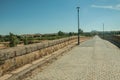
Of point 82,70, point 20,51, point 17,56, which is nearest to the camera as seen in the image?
point 17,56

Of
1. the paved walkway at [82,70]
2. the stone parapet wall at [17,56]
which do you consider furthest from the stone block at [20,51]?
the paved walkway at [82,70]

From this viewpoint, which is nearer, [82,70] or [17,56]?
[17,56]

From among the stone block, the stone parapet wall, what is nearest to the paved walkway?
the stone parapet wall

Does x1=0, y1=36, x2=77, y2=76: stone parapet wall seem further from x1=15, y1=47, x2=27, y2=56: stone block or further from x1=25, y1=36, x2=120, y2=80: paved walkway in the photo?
x1=25, y1=36, x2=120, y2=80: paved walkway

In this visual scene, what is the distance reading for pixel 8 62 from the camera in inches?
325

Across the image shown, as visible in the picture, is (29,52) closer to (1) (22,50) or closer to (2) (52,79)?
(1) (22,50)

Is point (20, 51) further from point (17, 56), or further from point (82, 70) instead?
point (82, 70)

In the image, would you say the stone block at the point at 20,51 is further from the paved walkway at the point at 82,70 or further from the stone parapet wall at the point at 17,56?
the paved walkway at the point at 82,70

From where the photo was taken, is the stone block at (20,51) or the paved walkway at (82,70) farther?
the stone block at (20,51)

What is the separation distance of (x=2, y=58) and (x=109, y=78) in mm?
4654

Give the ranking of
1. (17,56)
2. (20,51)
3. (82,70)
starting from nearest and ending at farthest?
(17,56)
(20,51)
(82,70)

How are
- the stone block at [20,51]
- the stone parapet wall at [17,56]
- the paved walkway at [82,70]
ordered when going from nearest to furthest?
the stone parapet wall at [17,56] < the paved walkway at [82,70] < the stone block at [20,51]

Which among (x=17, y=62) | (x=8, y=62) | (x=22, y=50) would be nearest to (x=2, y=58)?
(x=8, y=62)

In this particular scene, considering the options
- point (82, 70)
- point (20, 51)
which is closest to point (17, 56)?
point (20, 51)
